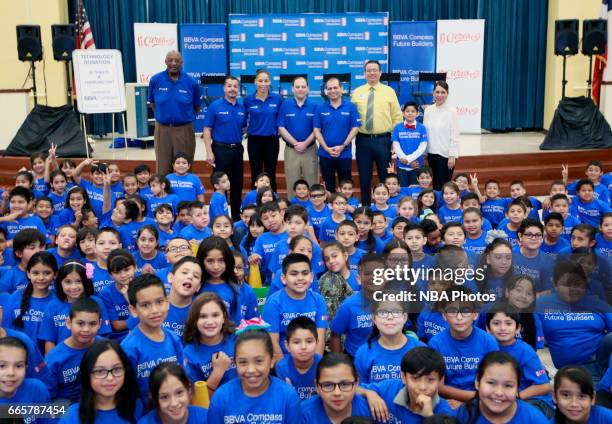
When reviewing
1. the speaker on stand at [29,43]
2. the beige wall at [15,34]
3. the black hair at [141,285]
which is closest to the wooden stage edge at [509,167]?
the speaker on stand at [29,43]

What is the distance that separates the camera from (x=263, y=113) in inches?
297

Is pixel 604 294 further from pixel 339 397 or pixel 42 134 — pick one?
pixel 42 134

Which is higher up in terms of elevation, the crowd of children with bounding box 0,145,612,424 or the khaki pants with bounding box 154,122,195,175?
the khaki pants with bounding box 154,122,195,175

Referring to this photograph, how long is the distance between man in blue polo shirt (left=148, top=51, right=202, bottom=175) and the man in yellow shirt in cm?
177

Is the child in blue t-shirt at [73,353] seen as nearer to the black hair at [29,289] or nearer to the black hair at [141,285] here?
the black hair at [141,285]

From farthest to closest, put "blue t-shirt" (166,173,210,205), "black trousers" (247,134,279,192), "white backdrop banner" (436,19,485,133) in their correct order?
"white backdrop banner" (436,19,485,133) < "black trousers" (247,134,279,192) < "blue t-shirt" (166,173,210,205)

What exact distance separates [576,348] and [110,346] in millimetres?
2537

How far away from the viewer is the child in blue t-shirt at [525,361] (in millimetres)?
3266

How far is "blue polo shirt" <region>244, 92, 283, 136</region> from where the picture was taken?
297 inches

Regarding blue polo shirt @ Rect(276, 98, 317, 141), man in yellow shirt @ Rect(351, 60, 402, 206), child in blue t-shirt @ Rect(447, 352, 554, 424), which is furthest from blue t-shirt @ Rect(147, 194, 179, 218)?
child in blue t-shirt @ Rect(447, 352, 554, 424)

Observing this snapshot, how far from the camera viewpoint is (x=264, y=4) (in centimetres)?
1345

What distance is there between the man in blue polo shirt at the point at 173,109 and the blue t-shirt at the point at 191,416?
5094 mm

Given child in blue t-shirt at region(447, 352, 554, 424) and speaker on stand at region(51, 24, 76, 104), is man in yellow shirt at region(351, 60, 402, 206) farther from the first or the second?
child in blue t-shirt at region(447, 352, 554, 424)

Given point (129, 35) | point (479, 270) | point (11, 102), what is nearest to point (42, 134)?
point (11, 102)
